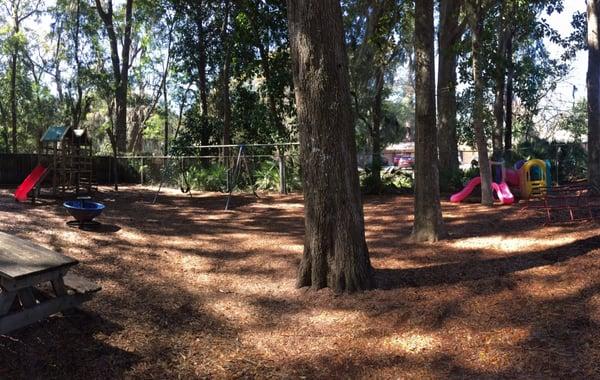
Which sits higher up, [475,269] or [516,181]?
[516,181]

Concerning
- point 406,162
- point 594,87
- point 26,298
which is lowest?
point 26,298

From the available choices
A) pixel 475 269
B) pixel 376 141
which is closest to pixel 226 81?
pixel 376 141

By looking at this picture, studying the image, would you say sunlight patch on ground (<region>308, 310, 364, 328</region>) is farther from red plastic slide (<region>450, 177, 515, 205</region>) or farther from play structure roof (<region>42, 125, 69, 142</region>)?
play structure roof (<region>42, 125, 69, 142</region>)

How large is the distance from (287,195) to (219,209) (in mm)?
3710

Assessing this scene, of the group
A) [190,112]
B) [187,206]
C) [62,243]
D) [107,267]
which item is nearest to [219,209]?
[187,206]

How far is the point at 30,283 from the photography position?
3904 mm

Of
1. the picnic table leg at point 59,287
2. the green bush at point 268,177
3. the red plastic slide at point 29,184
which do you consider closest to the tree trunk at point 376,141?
the green bush at point 268,177

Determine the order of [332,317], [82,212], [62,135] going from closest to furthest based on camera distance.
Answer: [332,317] → [82,212] → [62,135]

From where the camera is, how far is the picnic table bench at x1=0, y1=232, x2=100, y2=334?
12.5ft

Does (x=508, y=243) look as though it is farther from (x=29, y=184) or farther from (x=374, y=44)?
(x=29, y=184)

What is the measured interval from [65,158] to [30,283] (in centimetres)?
1263

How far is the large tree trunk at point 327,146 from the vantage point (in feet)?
18.3

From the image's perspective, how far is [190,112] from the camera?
2477 cm

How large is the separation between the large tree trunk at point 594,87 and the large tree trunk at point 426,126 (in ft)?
22.5
